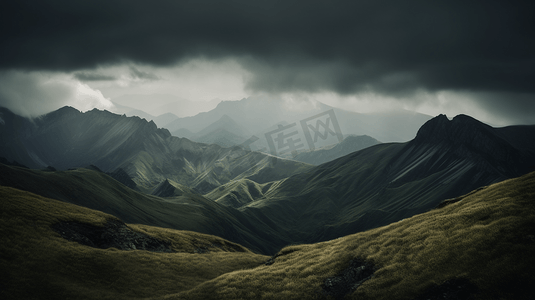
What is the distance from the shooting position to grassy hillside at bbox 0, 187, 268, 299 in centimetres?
2970

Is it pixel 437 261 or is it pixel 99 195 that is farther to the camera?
pixel 99 195

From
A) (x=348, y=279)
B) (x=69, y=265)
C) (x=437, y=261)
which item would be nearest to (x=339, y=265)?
(x=348, y=279)

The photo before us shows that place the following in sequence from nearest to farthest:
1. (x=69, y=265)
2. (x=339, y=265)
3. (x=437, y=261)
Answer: (x=437, y=261) < (x=339, y=265) < (x=69, y=265)

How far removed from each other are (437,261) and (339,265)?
10511 millimetres

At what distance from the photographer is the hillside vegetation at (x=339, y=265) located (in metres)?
22.6

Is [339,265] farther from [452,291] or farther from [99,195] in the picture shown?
[99,195]

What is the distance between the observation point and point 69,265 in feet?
115

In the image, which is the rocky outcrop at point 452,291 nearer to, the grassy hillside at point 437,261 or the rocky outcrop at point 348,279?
the grassy hillside at point 437,261

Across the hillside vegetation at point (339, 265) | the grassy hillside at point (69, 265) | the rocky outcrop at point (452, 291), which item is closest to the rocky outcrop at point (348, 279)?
the hillside vegetation at point (339, 265)

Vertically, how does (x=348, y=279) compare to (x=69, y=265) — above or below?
below

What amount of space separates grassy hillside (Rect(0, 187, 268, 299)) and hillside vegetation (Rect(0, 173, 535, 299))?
11 centimetres

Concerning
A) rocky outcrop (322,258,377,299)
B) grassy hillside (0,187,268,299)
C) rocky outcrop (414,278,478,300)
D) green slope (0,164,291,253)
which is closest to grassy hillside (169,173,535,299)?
rocky outcrop (414,278,478,300)

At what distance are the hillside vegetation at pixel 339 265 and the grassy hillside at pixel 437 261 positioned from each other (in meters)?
0.08

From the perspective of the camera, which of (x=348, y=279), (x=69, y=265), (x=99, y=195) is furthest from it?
(x=99, y=195)
